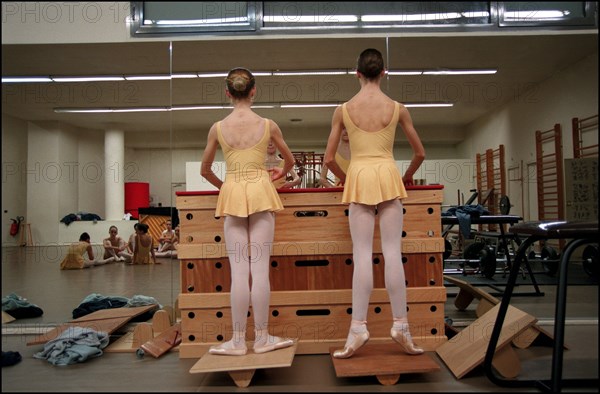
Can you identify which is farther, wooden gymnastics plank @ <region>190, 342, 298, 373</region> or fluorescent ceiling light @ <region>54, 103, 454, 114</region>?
fluorescent ceiling light @ <region>54, 103, 454, 114</region>

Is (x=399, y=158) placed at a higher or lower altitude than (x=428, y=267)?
higher

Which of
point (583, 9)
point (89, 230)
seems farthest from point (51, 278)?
point (583, 9)

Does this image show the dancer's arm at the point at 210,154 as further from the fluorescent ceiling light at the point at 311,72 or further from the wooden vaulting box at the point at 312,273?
the fluorescent ceiling light at the point at 311,72

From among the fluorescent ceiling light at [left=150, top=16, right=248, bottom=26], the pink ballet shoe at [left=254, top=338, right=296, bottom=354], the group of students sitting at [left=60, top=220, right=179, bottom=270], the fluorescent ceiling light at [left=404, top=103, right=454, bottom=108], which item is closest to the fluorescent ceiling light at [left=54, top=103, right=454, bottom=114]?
the fluorescent ceiling light at [left=404, top=103, right=454, bottom=108]

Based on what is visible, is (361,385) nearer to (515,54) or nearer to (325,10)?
(325,10)

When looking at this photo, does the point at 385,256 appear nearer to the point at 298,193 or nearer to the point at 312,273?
the point at 312,273

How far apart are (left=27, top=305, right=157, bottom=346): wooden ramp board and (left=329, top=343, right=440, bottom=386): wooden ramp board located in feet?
6.62

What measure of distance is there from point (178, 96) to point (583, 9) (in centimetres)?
404

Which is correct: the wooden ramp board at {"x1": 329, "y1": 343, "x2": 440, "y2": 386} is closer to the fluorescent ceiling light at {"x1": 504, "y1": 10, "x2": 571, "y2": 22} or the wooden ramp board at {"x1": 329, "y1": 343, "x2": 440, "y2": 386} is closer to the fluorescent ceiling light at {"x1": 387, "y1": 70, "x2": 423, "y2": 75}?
the fluorescent ceiling light at {"x1": 387, "y1": 70, "x2": 423, "y2": 75}

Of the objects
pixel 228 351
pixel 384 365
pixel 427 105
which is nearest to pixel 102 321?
pixel 228 351

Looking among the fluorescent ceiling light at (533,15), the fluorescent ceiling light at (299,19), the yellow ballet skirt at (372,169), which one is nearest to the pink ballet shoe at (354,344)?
the yellow ballet skirt at (372,169)

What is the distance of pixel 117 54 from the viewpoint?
5594 millimetres

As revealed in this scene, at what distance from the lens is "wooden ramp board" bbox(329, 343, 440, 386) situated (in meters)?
2.70

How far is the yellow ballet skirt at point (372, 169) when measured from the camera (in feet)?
9.69
